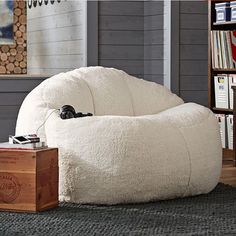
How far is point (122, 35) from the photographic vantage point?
640 cm

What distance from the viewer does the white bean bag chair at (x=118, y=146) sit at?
403cm

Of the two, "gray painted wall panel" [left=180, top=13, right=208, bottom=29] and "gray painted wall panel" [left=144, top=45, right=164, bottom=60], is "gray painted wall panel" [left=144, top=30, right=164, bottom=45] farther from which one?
"gray painted wall panel" [left=180, top=13, right=208, bottom=29]

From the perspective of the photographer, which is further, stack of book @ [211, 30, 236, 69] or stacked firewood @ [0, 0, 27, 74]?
stacked firewood @ [0, 0, 27, 74]

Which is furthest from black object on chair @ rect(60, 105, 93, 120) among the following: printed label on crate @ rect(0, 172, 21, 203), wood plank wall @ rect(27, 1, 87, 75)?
wood plank wall @ rect(27, 1, 87, 75)

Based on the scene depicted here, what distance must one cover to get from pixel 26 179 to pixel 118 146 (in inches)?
20.7

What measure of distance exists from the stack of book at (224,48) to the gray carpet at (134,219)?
2.08m

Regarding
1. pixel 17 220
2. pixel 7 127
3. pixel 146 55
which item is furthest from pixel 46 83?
pixel 146 55

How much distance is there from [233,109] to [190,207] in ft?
6.23

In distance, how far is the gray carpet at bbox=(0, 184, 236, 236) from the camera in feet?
11.4

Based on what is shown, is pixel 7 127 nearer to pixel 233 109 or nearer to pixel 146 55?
pixel 146 55

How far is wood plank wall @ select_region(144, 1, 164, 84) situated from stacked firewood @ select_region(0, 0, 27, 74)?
1242mm

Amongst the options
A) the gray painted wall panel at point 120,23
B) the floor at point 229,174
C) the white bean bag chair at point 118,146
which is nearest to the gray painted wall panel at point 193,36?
the gray painted wall panel at point 120,23

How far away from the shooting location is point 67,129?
409 cm

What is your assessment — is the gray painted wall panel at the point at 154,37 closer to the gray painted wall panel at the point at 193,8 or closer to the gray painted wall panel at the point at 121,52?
the gray painted wall panel at the point at 121,52
